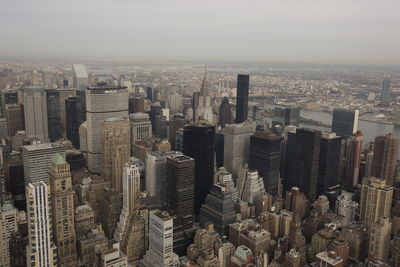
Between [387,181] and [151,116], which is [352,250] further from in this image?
[151,116]

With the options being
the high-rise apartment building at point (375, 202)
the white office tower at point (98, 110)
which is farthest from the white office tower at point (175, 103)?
the high-rise apartment building at point (375, 202)

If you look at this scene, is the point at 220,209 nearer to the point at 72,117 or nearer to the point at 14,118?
the point at 72,117

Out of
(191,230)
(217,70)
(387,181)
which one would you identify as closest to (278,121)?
(217,70)

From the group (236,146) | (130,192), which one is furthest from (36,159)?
(236,146)

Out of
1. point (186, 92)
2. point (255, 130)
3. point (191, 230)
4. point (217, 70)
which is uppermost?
point (217, 70)

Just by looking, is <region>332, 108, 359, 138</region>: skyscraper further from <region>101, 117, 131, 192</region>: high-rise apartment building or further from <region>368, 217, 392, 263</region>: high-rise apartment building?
<region>101, 117, 131, 192</region>: high-rise apartment building

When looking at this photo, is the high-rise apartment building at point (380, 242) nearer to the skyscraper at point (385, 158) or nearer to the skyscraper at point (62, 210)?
the skyscraper at point (385, 158)
